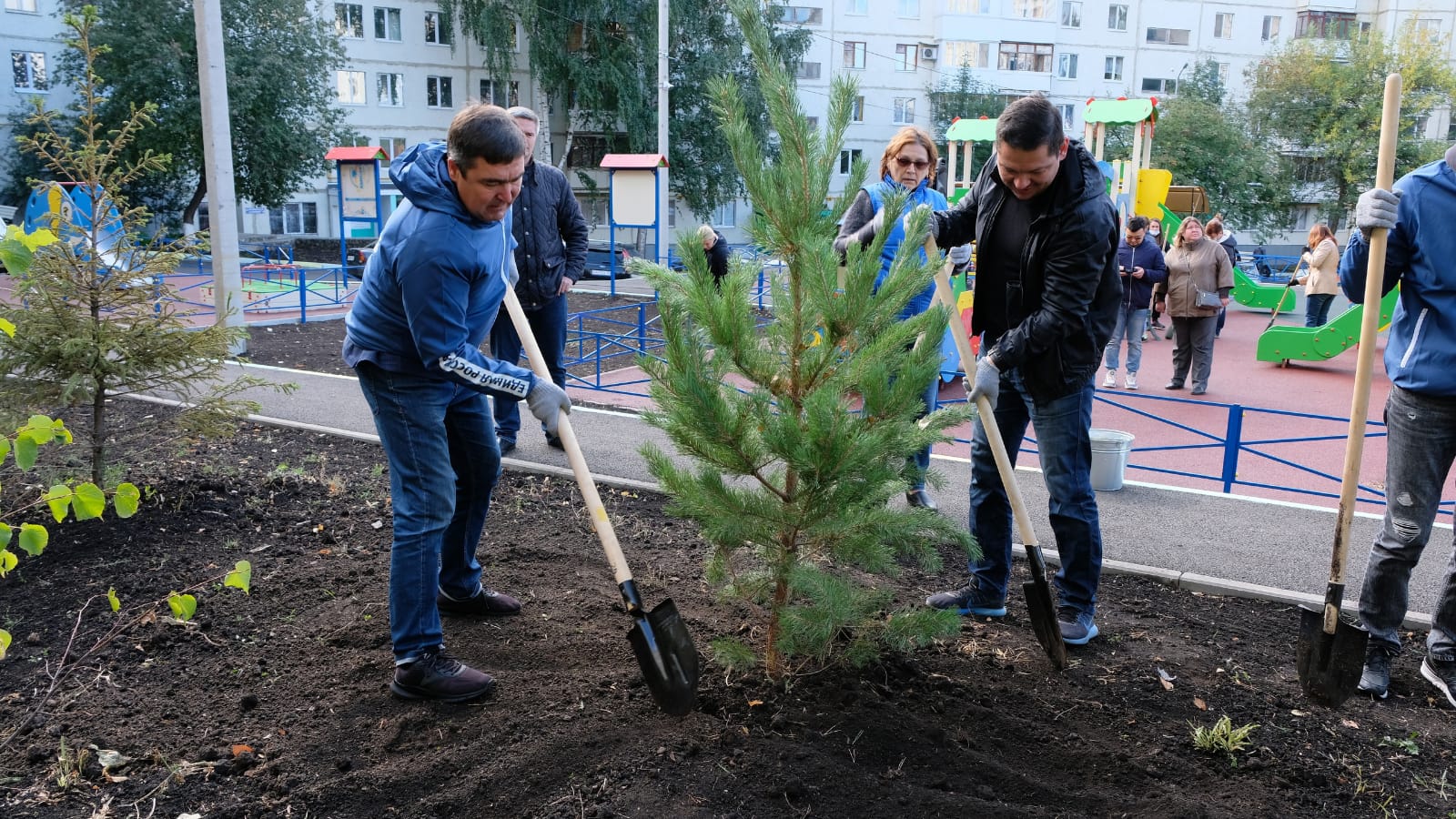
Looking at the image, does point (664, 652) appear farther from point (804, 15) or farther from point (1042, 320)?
point (804, 15)

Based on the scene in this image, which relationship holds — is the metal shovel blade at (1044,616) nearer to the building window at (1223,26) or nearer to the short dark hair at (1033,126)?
the short dark hair at (1033,126)

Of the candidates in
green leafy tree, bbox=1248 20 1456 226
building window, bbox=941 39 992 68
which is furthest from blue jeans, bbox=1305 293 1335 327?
building window, bbox=941 39 992 68

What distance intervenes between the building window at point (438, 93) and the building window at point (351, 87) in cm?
234

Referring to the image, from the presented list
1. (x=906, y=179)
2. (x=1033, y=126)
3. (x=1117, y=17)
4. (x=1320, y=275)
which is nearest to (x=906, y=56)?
(x=1117, y=17)

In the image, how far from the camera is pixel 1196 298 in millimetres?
10586

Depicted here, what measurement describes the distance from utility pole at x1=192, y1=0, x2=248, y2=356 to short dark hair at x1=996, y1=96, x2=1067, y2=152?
885cm

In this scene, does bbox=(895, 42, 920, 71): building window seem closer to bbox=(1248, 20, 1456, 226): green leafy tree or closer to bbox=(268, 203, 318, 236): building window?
bbox=(1248, 20, 1456, 226): green leafy tree

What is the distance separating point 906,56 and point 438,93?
19.2 metres

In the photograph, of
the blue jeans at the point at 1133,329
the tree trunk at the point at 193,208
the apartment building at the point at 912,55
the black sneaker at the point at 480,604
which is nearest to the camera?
the black sneaker at the point at 480,604

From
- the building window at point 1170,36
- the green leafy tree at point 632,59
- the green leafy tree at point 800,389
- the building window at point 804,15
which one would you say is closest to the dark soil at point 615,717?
the green leafy tree at point 800,389

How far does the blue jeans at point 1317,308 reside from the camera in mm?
13951

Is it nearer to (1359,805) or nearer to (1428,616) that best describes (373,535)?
(1359,805)

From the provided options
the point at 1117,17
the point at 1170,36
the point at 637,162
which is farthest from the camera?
the point at 1170,36

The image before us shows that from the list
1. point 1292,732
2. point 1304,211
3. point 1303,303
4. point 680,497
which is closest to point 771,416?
point 680,497
